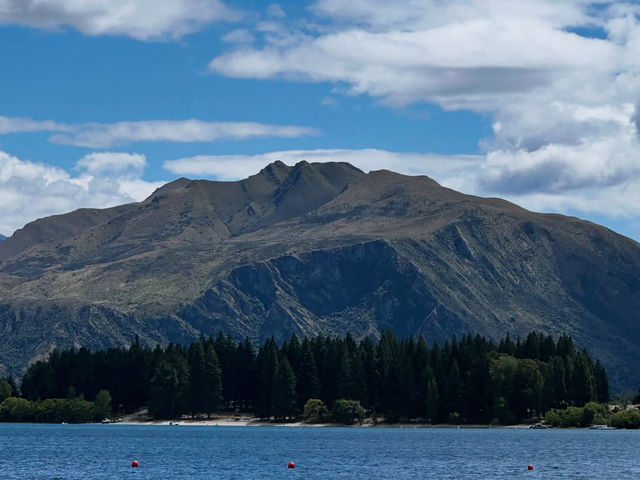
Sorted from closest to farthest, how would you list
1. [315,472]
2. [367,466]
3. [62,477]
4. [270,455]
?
1. [62,477]
2. [315,472]
3. [367,466]
4. [270,455]

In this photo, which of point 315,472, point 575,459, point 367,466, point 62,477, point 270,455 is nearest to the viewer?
point 62,477

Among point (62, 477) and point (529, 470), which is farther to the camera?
point (529, 470)

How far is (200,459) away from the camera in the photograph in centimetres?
17175

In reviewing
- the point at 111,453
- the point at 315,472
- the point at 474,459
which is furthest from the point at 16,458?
the point at 474,459

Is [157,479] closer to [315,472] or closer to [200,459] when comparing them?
[315,472]

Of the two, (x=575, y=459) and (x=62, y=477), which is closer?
(x=62, y=477)

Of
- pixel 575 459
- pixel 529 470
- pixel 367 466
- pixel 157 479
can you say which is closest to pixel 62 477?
pixel 157 479

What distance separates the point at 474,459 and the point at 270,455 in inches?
1217

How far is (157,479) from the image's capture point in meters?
138

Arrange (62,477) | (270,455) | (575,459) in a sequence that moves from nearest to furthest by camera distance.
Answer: (62,477), (575,459), (270,455)

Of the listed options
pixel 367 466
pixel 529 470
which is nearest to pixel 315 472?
pixel 367 466

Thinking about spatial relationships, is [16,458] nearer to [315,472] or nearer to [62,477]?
[62,477]

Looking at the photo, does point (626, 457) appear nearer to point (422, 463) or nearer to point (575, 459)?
point (575, 459)

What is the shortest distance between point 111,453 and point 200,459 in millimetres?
20608
